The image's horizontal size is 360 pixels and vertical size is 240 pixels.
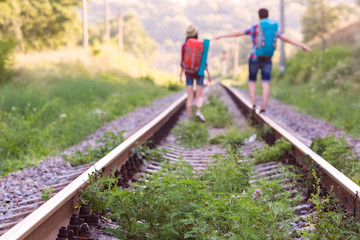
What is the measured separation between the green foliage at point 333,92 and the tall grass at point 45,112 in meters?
4.60

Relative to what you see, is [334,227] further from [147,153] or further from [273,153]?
[147,153]

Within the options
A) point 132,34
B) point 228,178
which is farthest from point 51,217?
point 132,34

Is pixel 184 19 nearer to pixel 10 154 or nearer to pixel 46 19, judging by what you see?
pixel 46 19

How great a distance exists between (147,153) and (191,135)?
4.50 feet

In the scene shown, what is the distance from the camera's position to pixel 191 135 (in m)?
6.28

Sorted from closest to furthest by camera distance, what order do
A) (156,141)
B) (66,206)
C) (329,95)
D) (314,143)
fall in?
(66,206), (314,143), (156,141), (329,95)

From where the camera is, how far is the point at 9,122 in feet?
27.0

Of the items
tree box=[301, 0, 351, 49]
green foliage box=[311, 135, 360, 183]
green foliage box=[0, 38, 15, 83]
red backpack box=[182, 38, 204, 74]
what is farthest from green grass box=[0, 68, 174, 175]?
tree box=[301, 0, 351, 49]

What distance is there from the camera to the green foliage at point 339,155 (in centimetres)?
396

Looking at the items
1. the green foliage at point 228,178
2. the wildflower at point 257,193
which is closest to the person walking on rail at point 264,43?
the green foliage at point 228,178

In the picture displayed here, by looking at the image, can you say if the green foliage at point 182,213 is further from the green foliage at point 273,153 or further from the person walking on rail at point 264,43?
the person walking on rail at point 264,43

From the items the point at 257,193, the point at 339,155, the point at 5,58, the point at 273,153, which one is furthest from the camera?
the point at 5,58

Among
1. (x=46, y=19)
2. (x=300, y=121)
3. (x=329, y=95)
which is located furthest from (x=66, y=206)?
(x=46, y=19)

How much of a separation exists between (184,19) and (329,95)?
17792cm
